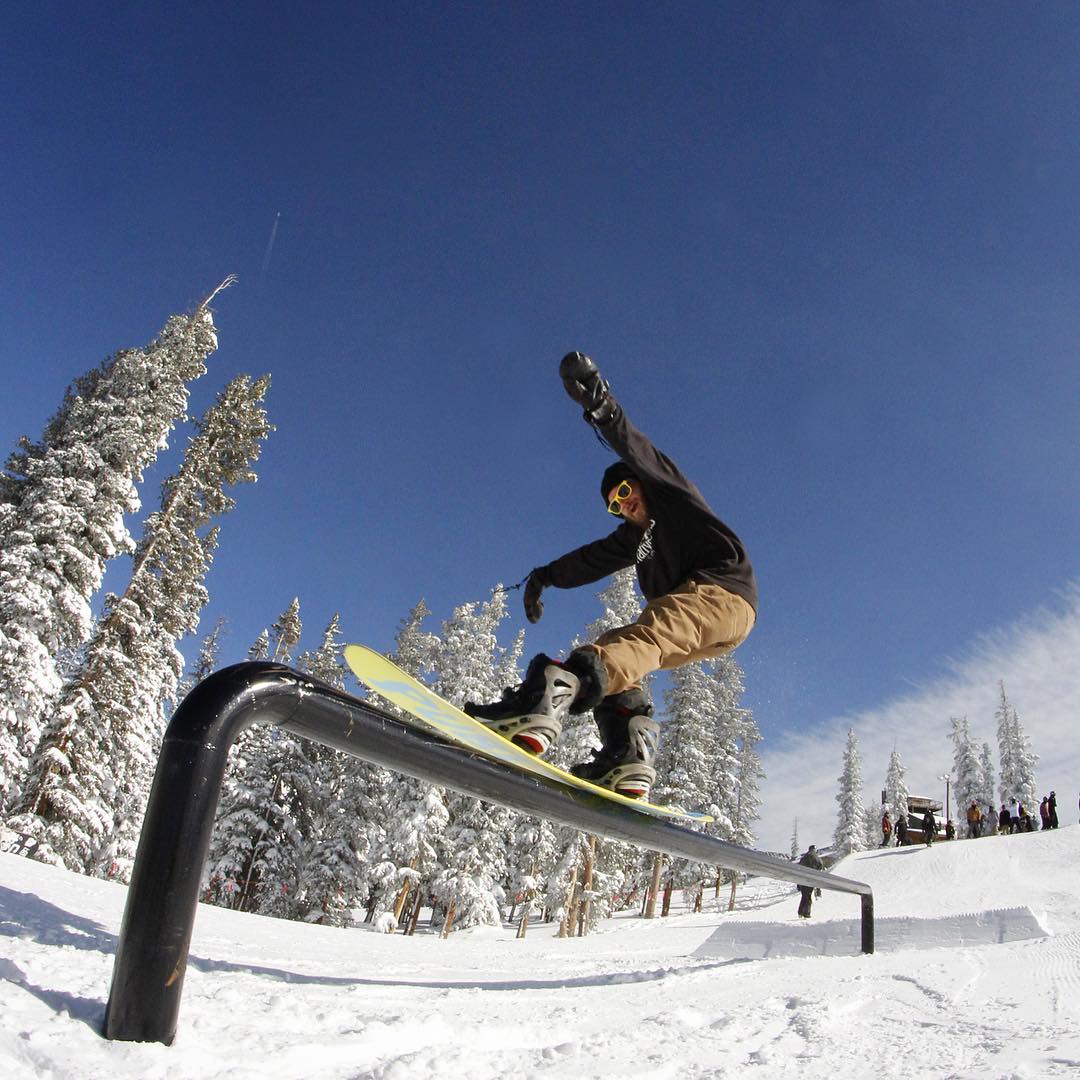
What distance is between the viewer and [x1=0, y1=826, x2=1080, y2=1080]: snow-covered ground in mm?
1404

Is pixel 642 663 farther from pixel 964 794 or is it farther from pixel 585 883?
pixel 964 794

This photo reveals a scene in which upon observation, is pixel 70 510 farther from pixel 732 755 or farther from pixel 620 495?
pixel 732 755

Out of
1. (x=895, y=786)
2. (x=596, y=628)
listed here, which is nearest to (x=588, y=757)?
(x=596, y=628)

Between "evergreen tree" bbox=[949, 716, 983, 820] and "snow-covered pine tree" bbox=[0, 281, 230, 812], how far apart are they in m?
73.8

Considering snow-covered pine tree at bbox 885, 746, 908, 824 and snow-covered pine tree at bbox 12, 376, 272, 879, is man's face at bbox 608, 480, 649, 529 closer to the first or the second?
snow-covered pine tree at bbox 12, 376, 272, 879

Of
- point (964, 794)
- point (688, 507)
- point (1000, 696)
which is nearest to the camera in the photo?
point (688, 507)

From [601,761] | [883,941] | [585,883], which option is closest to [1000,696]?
[585,883]

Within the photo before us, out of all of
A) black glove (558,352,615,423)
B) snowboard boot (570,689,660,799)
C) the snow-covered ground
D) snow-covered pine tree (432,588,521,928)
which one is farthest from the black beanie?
snow-covered pine tree (432,588,521,928)

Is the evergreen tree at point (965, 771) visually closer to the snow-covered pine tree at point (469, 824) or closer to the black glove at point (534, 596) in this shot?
the snow-covered pine tree at point (469, 824)

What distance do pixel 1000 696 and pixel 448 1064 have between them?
8585 centimetres

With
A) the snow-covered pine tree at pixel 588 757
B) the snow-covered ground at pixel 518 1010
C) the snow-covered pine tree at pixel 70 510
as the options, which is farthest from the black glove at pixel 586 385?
the snow-covered pine tree at pixel 588 757

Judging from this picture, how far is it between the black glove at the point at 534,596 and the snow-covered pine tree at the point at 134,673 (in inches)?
619

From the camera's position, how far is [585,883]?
30.9 m

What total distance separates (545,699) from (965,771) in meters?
80.2
